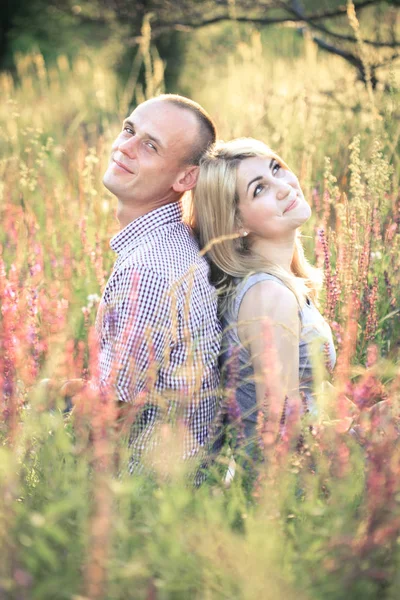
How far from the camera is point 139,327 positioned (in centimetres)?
226

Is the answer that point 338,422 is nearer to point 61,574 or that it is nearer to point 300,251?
point 61,574

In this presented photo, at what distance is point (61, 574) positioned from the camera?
60.0 inches

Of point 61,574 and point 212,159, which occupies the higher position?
point 212,159

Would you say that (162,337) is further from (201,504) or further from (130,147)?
(130,147)

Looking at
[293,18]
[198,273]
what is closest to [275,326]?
[198,273]

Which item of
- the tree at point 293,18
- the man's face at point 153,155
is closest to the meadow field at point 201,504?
the man's face at point 153,155

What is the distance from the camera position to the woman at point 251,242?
2475 millimetres

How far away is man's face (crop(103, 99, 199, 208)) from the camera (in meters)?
2.72

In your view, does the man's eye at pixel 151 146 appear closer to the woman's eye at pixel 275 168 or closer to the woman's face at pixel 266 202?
the woman's face at pixel 266 202

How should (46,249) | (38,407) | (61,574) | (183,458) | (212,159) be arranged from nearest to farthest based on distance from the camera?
(61,574)
(38,407)
(183,458)
(212,159)
(46,249)

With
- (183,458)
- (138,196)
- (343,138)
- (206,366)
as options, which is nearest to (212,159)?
(138,196)

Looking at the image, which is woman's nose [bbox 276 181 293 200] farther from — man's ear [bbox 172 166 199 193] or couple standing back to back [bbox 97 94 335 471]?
man's ear [bbox 172 166 199 193]

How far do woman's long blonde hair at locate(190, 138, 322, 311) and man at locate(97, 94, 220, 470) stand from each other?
0.23ft

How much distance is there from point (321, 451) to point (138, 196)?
125 cm
